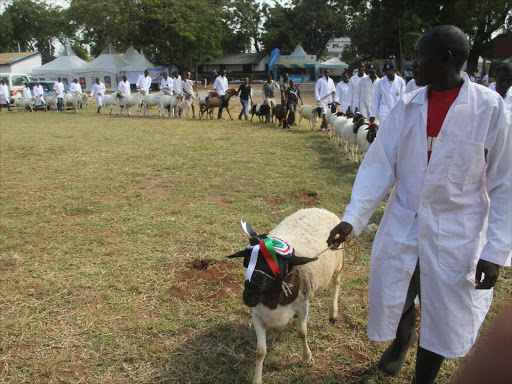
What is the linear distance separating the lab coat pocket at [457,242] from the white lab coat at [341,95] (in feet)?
39.4

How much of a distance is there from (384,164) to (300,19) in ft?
218

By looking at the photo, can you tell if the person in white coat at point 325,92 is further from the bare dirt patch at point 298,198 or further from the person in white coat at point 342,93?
the bare dirt patch at point 298,198

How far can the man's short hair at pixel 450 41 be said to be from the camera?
2.11 m

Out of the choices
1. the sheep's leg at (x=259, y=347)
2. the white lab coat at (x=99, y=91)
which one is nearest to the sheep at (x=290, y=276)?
the sheep's leg at (x=259, y=347)

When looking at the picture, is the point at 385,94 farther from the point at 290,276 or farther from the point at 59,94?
the point at 59,94

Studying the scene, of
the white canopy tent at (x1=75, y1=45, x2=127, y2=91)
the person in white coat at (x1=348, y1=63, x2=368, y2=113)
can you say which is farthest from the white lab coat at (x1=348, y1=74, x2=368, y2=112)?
the white canopy tent at (x1=75, y1=45, x2=127, y2=91)

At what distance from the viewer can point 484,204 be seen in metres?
2.20

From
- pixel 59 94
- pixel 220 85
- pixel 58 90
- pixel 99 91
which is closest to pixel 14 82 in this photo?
pixel 58 90

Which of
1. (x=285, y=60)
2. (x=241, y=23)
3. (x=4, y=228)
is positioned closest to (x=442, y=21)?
(x=285, y=60)

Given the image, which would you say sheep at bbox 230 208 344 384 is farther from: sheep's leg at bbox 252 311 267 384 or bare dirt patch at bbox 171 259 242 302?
bare dirt patch at bbox 171 259 242 302

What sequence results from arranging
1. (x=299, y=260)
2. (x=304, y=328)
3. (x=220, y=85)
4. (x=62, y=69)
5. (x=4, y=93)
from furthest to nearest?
(x=62, y=69) < (x=4, y=93) < (x=220, y=85) < (x=304, y=328) < (x=299, y=260)

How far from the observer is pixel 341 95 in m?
14.7

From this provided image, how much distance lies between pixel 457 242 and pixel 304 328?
1.35 meters

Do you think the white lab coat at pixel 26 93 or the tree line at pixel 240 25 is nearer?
the white lab coat at pixel 26 93
